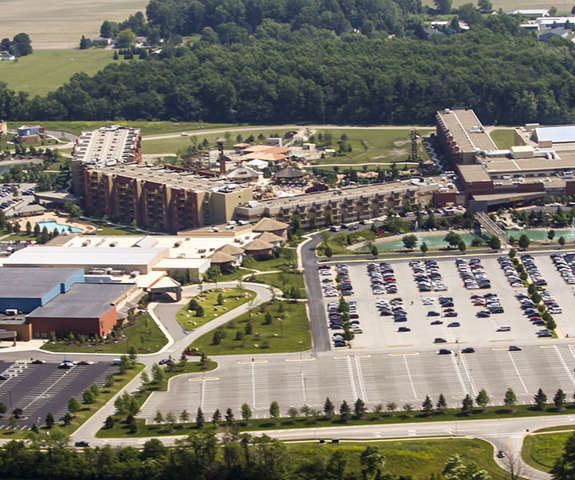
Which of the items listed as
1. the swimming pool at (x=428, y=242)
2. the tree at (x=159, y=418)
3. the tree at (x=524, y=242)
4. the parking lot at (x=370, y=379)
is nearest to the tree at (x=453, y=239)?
the swimming pool at (x=428, y=242)

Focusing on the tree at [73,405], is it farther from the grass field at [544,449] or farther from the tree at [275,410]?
the grass field at [544,449]

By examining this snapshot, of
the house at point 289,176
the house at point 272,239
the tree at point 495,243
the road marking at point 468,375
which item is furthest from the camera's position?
the house at point 289,176

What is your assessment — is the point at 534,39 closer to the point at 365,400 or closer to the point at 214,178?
the point at 214,178

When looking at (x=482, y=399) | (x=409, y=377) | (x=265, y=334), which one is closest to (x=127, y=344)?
(x=265, y=334)

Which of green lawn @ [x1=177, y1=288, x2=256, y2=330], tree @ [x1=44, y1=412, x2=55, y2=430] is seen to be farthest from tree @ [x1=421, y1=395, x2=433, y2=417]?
tree @ [x1=44, y1=412, x2=55, y2=430]

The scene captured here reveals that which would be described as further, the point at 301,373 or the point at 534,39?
the point at 534,39

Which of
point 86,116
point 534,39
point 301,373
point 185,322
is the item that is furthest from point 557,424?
point 534,39

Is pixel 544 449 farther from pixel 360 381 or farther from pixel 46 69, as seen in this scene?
pixel 46 69
